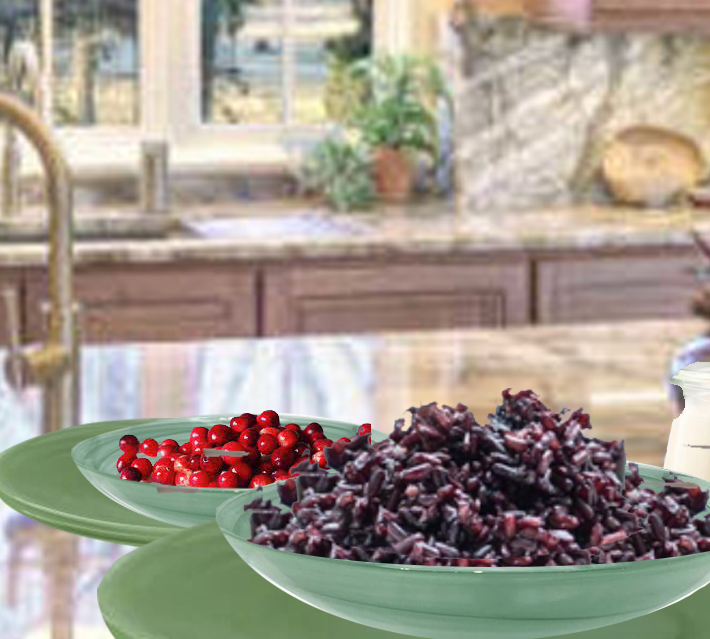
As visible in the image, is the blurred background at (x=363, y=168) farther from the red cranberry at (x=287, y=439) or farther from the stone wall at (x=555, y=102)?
the red cranberry at (x=287, y=439)

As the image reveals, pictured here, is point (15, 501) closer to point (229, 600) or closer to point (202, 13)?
point (229, 600)

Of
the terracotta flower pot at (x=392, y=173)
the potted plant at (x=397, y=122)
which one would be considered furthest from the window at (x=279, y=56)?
the terracotta flower pot at (x=392, y=173)

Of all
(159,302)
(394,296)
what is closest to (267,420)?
(159,302)

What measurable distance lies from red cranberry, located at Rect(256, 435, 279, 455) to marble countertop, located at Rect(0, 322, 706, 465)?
53 cm

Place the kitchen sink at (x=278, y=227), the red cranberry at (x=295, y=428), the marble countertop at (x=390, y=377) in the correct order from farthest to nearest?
the kitchen sink at (x=278, y=227) < the marble countertop at (x=390, y=377) < the red cranberry at (x=295, y=428)

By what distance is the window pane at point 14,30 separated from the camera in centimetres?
372

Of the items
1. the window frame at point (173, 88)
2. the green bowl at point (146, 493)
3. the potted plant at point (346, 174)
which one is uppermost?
the window frame at point (173, 88)

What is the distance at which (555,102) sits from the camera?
393 centimetres

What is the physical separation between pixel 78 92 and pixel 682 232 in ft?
5.99

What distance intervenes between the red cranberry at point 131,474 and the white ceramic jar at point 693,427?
1.16 feet

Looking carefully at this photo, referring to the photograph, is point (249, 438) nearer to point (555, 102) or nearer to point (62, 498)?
point (62, 498)

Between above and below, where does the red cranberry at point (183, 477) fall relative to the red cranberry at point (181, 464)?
below

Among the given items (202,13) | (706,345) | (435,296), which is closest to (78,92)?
(202,13)

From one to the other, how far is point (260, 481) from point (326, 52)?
337cm
